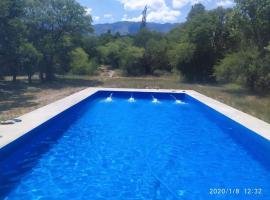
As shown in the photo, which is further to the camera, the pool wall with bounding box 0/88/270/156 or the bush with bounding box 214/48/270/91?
the bush with bounding box 214/48/270/91

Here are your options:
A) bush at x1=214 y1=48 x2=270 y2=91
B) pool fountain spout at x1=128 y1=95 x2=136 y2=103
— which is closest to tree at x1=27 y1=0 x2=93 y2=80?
pool fountain spout at x1=128 y1=95 x2=136 y2=103

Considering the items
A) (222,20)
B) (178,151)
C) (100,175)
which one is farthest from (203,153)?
(222,20)

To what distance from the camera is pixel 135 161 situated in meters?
6.85

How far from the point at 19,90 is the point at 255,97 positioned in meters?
11.0

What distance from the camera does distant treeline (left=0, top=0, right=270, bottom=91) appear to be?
16.0 metres

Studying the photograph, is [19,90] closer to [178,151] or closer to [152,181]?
[178,151]

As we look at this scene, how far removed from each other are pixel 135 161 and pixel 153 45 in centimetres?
2599

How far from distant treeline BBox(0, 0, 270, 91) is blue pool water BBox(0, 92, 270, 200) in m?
6.63

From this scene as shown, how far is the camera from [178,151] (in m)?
7.74

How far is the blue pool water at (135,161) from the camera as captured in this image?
212 inches

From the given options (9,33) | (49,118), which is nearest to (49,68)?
(9,33)
